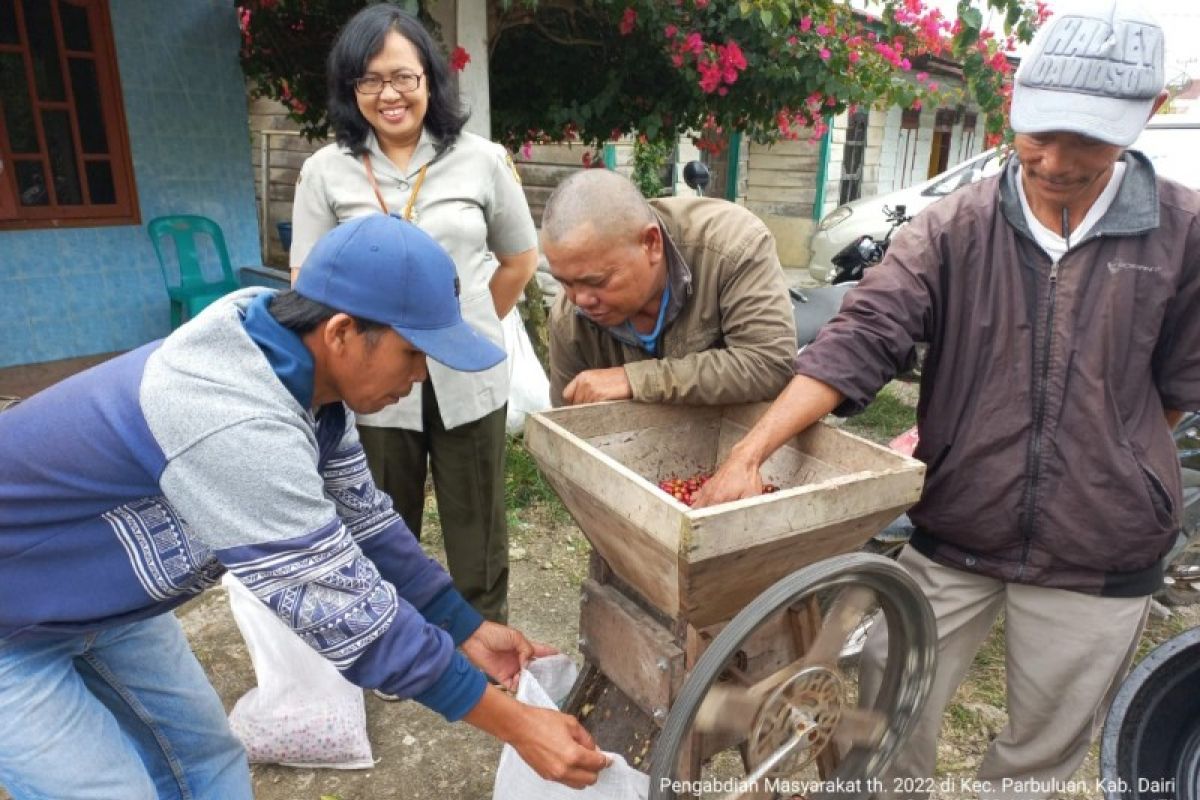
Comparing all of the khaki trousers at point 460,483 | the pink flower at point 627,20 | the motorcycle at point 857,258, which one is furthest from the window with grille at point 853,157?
the khaki trousers at point 460,483

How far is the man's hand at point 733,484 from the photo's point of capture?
4.96 feet

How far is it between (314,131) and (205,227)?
0.93 meters

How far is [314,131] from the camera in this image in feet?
17.9

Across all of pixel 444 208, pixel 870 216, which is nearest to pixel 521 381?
pixel 444 208

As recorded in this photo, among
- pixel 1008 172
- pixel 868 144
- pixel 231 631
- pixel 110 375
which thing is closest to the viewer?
pixel 110 375

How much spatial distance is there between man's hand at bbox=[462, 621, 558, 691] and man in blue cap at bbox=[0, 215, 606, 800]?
338 millimetres

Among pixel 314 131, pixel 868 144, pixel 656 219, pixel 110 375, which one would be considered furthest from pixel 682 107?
pixel 868 144

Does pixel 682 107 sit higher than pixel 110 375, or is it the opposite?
pixel 682 107

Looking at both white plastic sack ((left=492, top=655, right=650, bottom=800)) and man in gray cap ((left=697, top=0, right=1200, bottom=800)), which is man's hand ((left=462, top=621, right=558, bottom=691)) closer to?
white plastic sack ((left=492, top=655, right=650, bottom=800))

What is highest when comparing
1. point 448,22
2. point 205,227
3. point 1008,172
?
point 448,22

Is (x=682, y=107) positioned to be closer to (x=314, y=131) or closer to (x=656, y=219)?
(x=314, y=131)

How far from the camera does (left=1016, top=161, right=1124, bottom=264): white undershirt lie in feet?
5.07

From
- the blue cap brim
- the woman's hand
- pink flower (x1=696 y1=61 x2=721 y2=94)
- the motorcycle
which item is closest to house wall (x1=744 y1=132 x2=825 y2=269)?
the motorcycle

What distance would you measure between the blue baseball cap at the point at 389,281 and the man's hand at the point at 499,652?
2.59 ft
